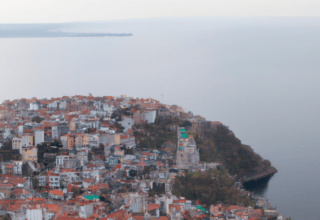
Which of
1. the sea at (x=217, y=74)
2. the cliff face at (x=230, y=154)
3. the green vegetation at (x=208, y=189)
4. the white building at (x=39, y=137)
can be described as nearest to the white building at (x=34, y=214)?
the green vegetation at (x=208, y=189)

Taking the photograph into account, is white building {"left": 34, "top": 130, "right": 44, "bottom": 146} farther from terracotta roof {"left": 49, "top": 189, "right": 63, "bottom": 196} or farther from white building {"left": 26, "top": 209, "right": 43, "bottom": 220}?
white building {"left": 26, "top": 209, "right": 43, "bottom": 220}

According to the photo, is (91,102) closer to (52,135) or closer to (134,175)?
(52,135)

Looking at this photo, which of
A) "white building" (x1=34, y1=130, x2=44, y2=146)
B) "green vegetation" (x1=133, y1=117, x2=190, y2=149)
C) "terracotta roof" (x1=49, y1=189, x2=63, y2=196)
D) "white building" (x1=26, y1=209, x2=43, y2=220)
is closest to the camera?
"white building" (x1=26, y1=209, x2=43, y2=220)

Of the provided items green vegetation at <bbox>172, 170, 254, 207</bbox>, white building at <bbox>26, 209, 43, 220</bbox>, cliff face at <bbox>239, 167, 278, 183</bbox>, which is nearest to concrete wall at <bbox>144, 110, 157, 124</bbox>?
cliff face at <bbox>239, 167, 278, 183</bbox>

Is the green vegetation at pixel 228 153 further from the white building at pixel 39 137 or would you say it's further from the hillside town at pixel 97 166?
the white building at pixel 39 137

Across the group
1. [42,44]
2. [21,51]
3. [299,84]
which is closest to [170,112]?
[299,84]

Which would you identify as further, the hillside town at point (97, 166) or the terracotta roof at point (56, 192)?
the terracotta roof at point (56, 192)

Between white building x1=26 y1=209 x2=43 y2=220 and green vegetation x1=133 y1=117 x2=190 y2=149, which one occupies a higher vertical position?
→ green vegetation x1=133 y1=117 x2=190 y2=149
